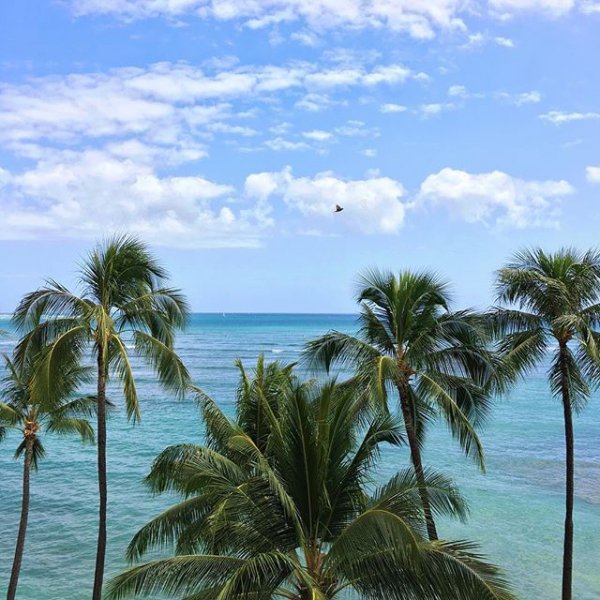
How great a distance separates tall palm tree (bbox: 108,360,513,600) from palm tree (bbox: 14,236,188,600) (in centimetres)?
345

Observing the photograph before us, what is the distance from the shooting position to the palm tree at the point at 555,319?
1446 cm

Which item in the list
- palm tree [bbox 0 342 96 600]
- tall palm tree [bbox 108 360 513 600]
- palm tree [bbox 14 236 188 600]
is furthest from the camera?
palm tree [bbox 0 342 96 600]

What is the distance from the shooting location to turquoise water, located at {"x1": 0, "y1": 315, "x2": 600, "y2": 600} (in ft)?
73.9

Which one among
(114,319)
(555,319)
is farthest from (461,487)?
(114,319)

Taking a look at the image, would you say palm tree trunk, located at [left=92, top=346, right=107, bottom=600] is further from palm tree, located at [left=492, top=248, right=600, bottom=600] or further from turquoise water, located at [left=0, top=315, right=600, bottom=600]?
palm tree, located at [left=492, top=248, right=600, bottom=600]

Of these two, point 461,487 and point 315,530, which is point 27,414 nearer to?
point 315,530

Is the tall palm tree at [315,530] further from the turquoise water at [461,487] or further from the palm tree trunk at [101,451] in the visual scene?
the turquoise water at [461,487]

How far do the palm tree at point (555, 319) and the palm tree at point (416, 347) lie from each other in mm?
1040

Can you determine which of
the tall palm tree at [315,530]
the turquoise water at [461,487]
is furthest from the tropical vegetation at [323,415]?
the turquoise water at [461,487]

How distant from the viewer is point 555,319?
14391 millimetres

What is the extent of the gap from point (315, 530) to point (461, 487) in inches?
990

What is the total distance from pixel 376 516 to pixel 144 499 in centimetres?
2429

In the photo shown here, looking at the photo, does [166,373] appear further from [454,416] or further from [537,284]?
[537,284]

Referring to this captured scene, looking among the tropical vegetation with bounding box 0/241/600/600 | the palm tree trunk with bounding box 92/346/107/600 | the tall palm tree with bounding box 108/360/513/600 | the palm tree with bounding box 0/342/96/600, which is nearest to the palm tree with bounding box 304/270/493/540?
the tropical vegetation with bounding box 0/241/600/600
